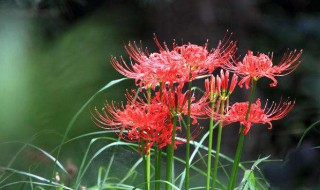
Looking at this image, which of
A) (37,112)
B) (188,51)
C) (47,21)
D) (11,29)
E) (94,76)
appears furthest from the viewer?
(47,21)

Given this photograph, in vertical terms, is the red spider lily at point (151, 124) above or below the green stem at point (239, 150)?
above

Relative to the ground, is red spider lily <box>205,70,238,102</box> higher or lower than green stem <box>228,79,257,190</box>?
higher

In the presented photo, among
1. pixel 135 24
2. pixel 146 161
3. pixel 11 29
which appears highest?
pixel 11 29

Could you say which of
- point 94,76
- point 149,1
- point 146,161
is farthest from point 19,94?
point 149,1

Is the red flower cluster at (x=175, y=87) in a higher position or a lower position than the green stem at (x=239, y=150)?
higher

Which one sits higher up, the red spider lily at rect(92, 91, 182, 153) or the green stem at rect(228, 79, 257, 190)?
the red spider lily at rect(92, 91, 182, 153)

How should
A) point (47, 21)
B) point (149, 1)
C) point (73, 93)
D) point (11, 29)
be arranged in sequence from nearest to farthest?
point (73, 93), point (11, 29), point (47, 21), point (149, 1)

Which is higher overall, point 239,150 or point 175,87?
point 175,87

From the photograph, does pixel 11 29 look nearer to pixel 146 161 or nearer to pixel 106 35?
pixel 106 35

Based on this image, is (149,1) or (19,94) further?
(149,1)

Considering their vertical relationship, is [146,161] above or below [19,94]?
below
